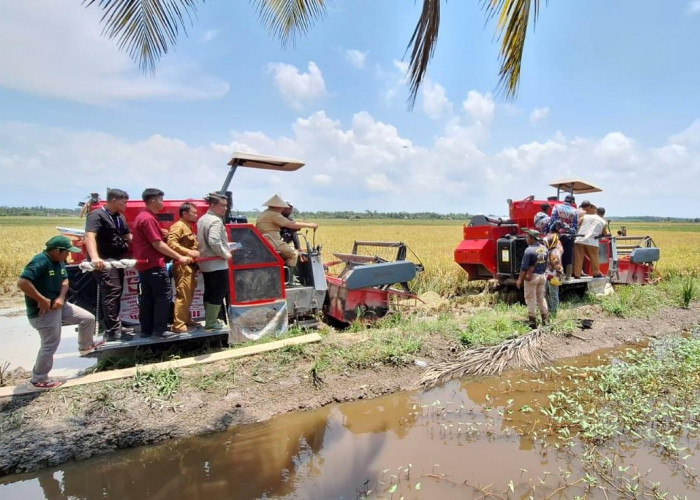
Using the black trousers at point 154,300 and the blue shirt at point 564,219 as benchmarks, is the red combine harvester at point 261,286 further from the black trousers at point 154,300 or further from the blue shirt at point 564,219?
the blue shirt at point 564,219

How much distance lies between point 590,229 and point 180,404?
7634 mm

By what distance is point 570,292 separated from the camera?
854 centimetres

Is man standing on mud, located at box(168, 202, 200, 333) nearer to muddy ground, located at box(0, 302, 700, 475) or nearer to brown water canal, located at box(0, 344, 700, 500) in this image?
muddy ground, located at box(0, 302, 700, 475)

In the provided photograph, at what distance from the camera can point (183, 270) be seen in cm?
477

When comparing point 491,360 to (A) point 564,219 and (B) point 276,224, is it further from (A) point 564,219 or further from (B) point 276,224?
(A) point 564,219

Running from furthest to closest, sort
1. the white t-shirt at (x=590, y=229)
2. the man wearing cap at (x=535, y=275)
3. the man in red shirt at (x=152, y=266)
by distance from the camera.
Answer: the white t-shirt at (x=590, y=229) < the man wearing cap at (x=535, y=275) < the man in red shirt at (x=152, y=266)

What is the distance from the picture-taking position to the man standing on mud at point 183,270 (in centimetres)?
474

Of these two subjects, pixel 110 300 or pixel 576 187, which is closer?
pixel 110 300

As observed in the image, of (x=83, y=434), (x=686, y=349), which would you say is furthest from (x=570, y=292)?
(x=83, y=434)

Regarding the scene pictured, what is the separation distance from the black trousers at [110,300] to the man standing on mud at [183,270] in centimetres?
58

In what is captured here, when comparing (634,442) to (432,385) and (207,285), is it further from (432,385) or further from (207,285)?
(207,285)

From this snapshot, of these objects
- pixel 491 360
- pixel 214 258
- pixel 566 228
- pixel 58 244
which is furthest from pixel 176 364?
pixel 566 228

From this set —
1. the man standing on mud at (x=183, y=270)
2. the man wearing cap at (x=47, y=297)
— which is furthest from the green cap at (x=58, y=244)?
the man standing on mud at (x=183, y=270)

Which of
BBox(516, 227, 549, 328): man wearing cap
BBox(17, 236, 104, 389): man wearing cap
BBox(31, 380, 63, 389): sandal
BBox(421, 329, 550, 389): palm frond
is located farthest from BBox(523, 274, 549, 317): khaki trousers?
BBox(31, 380, 63, 389): sandal
